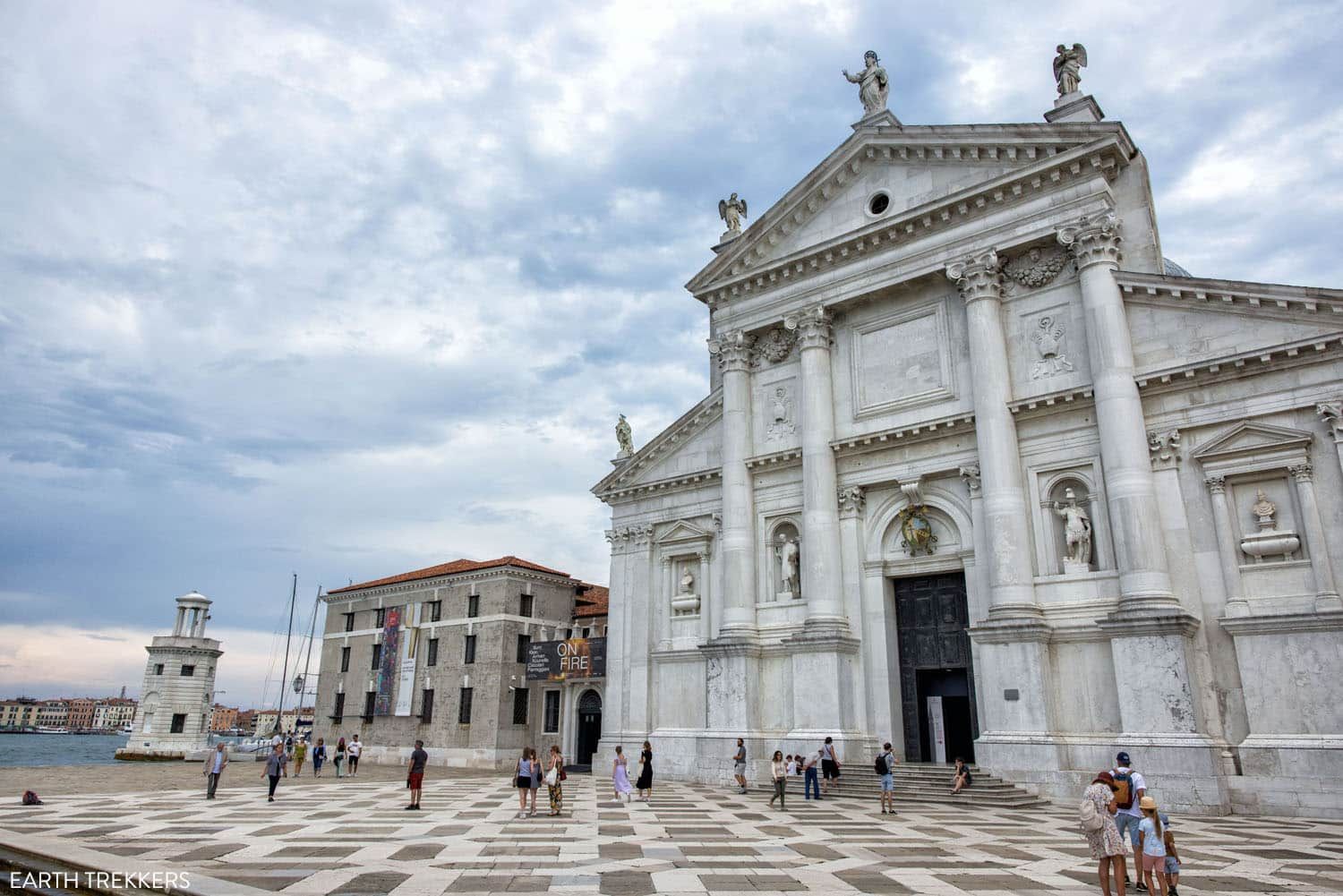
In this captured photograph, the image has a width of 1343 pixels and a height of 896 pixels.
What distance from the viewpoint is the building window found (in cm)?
4519

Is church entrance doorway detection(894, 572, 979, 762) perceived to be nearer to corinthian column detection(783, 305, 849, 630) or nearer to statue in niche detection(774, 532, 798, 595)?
corinthian column detection(783, 305, 849, 630)

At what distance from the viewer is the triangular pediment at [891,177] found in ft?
80.7

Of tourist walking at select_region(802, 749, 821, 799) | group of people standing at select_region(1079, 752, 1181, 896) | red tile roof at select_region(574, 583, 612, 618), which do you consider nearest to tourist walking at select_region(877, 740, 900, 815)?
tourist walking at select_region(802, 749, 821, 799)

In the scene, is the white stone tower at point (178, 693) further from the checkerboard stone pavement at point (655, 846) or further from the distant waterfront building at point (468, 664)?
the checkerboard stone pavement at point (655, 846)

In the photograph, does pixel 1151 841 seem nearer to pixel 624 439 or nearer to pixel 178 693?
pixel 624 439

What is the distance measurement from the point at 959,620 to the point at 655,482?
40.1 feet

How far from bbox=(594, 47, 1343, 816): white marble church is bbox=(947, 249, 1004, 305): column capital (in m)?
0.09

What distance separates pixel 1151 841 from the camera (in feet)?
31.3

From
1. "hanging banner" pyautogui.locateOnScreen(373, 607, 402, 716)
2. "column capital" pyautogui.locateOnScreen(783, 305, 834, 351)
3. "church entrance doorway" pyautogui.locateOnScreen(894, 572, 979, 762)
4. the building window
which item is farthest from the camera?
"hanging banner" pyautogui.locateOnScreen(373, 607, 402, 716)

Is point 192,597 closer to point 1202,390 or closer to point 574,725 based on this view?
point 574,725

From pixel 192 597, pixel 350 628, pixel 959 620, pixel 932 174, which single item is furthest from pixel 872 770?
pixel 192 597

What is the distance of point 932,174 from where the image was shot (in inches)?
1064

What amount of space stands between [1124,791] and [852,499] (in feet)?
56.5

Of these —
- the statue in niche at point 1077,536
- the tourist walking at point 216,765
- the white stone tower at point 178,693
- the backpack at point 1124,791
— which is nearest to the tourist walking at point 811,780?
the statue in niche at point 1077,536
